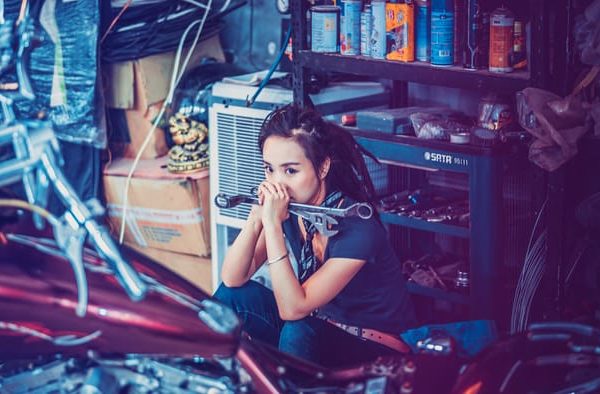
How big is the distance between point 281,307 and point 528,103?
31.6 inches

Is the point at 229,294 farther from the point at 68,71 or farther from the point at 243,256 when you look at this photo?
the point at 68,71

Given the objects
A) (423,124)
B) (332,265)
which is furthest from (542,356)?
(423,124)

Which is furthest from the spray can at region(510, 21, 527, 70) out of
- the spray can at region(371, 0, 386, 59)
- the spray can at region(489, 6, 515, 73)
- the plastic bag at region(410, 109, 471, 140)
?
the spray can at region(371, 0, 386, 59)

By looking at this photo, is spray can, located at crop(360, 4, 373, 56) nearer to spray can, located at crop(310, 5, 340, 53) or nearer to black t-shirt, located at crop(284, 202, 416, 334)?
spray can, located at crop(310, 5, 340, 53)

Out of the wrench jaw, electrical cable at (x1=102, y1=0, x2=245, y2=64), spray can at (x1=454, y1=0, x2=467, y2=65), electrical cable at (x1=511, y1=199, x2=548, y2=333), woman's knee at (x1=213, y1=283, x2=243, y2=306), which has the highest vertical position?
spray can at (x1=454, y1=0, x2=467, y2=65)

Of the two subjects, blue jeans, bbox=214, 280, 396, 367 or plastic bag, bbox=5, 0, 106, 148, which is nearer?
plastic bag, bbox=5, 0, 106, 148

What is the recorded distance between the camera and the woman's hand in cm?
237

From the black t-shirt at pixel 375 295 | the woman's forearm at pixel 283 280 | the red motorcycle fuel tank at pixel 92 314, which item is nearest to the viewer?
the red motorcycle fuel tank at pixel 92 314

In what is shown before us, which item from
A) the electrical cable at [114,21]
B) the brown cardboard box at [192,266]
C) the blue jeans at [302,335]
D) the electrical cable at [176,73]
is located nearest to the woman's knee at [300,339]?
the blue jeans at [302,335]

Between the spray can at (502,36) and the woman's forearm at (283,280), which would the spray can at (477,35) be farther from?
the woman's forearm at (283,280)

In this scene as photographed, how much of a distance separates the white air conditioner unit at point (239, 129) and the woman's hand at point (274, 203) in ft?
2.95

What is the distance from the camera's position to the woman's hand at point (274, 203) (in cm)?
237

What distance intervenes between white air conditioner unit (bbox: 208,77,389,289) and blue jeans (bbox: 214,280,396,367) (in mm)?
849

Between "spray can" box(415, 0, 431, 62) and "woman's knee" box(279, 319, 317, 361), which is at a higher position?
"spray can" box(415, 0, 431, 62)
